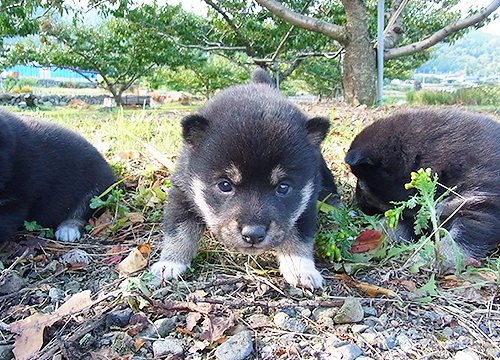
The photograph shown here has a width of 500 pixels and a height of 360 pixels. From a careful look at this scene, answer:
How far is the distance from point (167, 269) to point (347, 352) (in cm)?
142

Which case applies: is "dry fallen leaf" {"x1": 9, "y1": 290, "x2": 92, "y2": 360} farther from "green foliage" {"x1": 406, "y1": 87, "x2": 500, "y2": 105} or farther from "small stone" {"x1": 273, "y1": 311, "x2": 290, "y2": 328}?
"green foliage" {"x1": 406, "y1": 87, "x2": 500, "y2": 105}

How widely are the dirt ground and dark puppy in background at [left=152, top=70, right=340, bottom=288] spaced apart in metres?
0.21

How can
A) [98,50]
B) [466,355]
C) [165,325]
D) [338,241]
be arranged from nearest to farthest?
[466,355] < [165,325] < [338,241] < [98,50]

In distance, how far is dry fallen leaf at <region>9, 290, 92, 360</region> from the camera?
2080mm

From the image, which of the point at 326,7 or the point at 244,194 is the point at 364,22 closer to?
the point at 326,7

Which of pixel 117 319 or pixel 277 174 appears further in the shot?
pixel 277 174

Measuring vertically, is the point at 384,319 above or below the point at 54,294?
above

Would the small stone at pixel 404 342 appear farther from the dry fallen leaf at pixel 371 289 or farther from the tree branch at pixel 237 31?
the tree branch at pixel 237 31

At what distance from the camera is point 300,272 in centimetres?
286

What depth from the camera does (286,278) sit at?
2914 millimetres

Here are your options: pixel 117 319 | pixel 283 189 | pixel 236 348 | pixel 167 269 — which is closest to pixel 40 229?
pixel 167 269

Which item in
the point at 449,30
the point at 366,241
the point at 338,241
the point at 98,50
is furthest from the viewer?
the point at 98,50

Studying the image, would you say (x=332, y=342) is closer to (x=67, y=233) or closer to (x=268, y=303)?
(x=268, y=303)

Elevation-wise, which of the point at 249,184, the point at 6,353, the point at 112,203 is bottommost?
the point at 112,203
